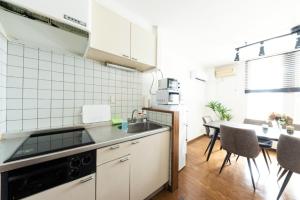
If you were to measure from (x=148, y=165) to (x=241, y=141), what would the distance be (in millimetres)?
1435

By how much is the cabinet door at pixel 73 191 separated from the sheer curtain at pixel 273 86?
163 inches

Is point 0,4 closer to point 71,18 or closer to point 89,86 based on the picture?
point 71,18

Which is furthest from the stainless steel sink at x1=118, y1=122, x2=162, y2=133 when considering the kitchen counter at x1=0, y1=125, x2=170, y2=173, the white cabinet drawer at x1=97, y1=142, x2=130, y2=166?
the white cabinet drawer at x1=97, y1=142, x2=130, y2=166

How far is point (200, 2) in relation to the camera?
5.24ft

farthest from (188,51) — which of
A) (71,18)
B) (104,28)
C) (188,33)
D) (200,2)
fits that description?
(71,18)

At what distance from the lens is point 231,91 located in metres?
3.98

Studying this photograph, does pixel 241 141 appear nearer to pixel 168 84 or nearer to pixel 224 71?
pixel 168 84

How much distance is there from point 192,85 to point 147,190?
301cm

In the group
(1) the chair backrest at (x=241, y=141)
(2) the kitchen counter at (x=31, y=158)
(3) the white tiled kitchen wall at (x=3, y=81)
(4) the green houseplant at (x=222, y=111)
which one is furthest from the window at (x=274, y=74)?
(3) the white tiled kitchen wall at (x=3, y=81)

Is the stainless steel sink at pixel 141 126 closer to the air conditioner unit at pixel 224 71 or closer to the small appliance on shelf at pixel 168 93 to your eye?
the small appliance on shelf at pixel 168 93

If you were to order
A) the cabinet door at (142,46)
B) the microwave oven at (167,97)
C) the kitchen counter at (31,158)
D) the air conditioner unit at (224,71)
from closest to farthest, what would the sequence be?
1. the kitchen counter at (31,158)
2. the cabinet door at (142,46)
3. the microwave oven at (167,97)
4. the air conditioner unit at (224,71)

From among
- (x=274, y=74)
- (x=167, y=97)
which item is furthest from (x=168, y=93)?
(x=274, y=74)

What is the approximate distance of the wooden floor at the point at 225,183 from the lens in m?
1.63

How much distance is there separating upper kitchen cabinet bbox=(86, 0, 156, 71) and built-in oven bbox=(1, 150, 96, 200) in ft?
3.23
